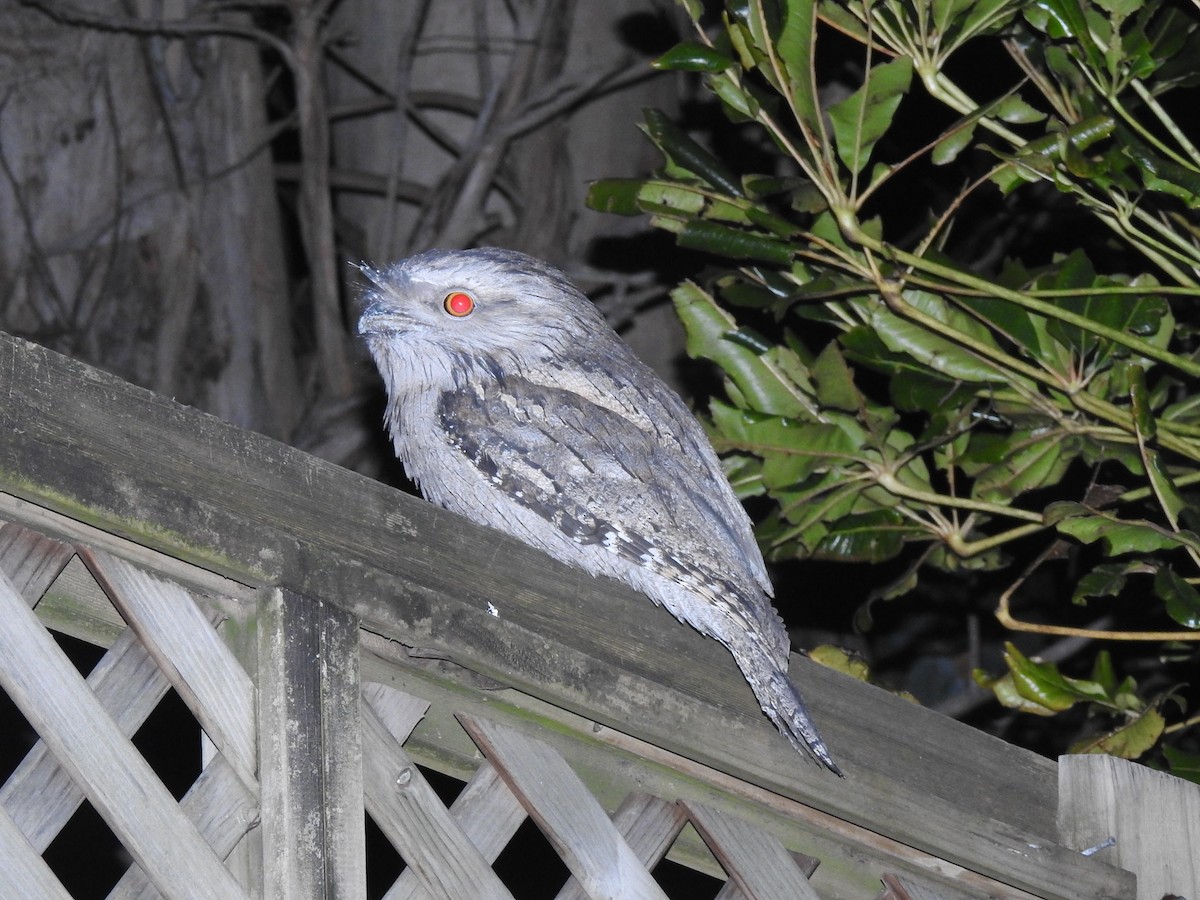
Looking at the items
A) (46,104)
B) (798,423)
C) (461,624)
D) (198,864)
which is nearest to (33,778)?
(198,864)

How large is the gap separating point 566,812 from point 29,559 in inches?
27.2

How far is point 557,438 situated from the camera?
254 cm

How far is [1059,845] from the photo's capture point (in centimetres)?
220

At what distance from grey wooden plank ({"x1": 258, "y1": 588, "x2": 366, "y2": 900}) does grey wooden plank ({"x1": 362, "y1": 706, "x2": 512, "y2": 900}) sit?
2.1 inches

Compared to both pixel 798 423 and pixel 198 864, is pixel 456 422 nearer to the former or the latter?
pixel 798 423

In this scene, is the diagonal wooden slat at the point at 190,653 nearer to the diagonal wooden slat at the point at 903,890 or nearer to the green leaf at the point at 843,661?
the diagonal wooden slat at the point at 903,890

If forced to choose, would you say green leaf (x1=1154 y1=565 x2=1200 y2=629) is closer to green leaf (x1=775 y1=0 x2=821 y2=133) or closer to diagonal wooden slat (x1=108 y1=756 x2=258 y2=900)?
green leaf (x1=775 y1=0 x2=821 y2=133)

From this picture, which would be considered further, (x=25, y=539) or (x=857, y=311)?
(x=857, y=311)

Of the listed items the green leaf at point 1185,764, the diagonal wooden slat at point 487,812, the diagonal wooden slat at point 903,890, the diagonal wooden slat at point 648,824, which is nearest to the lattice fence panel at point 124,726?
the diagonal wooden slat at point 487,812

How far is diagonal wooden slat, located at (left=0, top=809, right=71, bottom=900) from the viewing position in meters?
1.27

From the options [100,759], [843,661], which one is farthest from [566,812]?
[843,661]

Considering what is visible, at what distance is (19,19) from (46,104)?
0.29m

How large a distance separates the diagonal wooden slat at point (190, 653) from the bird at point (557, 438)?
0.85m

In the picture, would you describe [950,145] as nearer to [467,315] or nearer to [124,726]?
[467,315]
